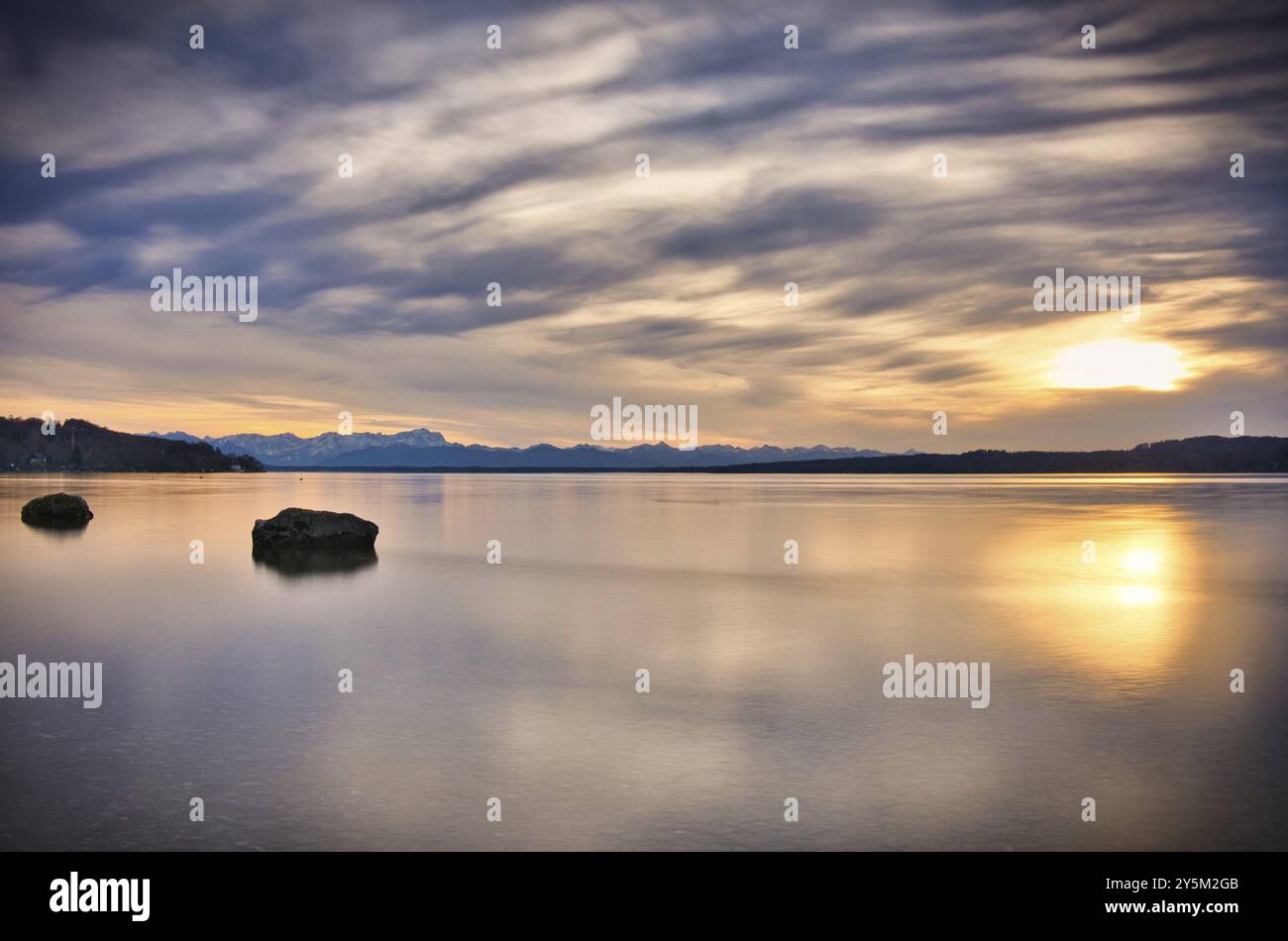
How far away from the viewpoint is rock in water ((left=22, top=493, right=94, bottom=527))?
137 feet

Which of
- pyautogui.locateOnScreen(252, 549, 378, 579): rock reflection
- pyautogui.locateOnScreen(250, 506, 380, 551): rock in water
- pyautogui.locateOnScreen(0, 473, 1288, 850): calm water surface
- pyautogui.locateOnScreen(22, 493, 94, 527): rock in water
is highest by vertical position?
pyautogui.locateOnScreen(22, 493, 94, 527): rock in water

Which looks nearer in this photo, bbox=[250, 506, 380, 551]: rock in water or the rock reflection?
the rock reflection

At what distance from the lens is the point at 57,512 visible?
42219mm

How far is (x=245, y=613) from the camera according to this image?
18641 millimetres

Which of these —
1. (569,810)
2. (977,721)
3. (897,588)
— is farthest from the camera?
(897,588)

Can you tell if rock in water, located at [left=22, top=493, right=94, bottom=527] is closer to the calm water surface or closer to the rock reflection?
the rock reflection

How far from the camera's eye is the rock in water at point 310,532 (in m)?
30.0

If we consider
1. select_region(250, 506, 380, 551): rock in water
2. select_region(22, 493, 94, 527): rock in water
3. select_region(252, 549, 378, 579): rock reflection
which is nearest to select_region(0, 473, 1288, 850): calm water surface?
select_region(252, 549, 378, 579): rock reflection

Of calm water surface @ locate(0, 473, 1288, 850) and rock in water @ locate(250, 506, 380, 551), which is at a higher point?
rock in water @ locate(250, 506, 380, 551)

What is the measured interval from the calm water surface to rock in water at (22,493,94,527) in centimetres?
1827

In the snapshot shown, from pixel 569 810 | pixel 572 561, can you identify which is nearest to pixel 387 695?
pixel 569 810
